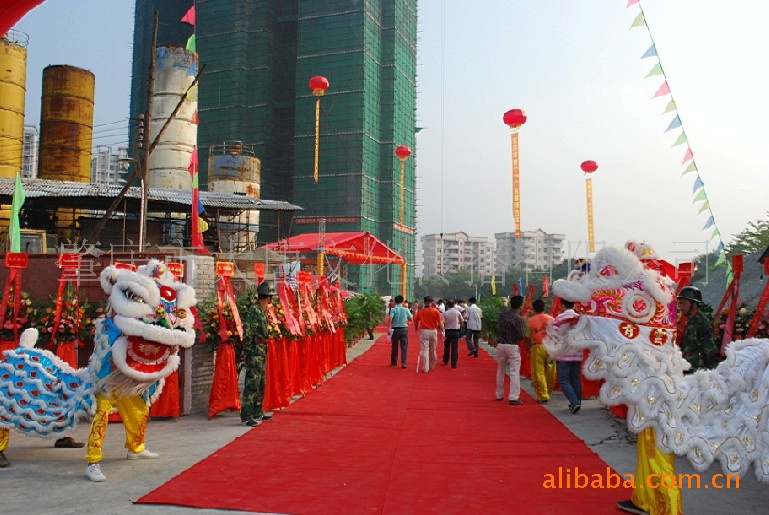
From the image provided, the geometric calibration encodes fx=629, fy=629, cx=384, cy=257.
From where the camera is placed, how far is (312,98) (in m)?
33.4

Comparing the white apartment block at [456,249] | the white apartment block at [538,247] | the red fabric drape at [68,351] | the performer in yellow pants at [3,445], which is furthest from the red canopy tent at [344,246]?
the white apartment block at [456,249]

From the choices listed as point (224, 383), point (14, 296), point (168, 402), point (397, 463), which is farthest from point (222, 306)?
point (397, 463)

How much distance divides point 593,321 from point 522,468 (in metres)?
1.69

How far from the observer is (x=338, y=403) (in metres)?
7.62

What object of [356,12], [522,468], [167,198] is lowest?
[522,468]

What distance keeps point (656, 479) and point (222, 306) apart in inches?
184

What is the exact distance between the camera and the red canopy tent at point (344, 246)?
18.5m

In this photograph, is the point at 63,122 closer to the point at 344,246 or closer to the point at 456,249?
the point at 344,246

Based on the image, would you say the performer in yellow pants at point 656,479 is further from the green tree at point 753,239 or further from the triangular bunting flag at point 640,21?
the green tree at point 753,239

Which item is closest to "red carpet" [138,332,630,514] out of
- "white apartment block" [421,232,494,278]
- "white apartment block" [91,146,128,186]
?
"white apartment block" [91,146,128,186]

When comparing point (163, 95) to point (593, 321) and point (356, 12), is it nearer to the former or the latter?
point (356, 12)

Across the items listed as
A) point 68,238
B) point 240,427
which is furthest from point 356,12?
point 240,427

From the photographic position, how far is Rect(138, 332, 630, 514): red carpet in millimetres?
3907

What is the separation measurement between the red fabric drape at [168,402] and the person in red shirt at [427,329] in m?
4.74
